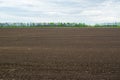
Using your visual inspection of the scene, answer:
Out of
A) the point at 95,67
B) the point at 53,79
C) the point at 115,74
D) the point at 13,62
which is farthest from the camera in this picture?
the point at 13,62

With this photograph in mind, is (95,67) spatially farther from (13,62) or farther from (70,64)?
(13,62)

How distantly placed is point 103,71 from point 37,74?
2.67 meters

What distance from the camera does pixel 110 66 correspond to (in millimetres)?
11977

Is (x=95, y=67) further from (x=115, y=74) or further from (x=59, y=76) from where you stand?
(x=59, y=76)

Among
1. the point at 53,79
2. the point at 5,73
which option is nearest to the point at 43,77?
the point at 53,79

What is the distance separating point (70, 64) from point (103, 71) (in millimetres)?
2115

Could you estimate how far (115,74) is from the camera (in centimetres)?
1034

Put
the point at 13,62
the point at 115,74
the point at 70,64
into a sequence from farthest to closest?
the point at 13,62
the point at 70,64
the point at 115,74

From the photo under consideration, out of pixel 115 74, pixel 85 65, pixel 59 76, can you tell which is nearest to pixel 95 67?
pixel 85 65

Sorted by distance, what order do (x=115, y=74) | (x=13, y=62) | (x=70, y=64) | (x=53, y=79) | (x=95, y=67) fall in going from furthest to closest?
(x=13, y=62) < (x=70, y=64) < (x=95, y=67) < (x=115, y=74) < (x=53, y=79)

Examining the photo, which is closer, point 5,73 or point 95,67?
point 5,73

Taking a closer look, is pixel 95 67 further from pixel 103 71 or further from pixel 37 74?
pixel 37 74

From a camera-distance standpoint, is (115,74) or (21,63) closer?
(115,74)

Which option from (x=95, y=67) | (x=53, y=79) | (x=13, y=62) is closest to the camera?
(x=53, y=79)
